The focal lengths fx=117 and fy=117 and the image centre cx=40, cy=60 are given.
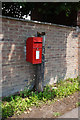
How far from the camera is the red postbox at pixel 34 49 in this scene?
10.7 feet

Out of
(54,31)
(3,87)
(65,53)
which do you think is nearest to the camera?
(3,87)

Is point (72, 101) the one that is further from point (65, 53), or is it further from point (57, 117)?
point (65, 53)

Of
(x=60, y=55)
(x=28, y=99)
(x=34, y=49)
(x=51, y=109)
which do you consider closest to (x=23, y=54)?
(x=34, y=49)

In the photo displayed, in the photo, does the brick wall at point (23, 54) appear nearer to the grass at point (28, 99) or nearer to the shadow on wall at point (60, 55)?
the shadow on wall at point (60, 55)

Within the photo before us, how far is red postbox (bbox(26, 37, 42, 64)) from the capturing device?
3.27 meters

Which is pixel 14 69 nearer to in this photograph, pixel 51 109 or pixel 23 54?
pixel 23 54

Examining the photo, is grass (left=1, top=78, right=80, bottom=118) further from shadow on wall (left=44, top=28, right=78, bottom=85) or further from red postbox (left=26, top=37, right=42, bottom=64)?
red postbox (left=26, top=37, right=42, bottom=64)

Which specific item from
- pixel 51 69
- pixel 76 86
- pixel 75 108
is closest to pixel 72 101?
pixel 75 108

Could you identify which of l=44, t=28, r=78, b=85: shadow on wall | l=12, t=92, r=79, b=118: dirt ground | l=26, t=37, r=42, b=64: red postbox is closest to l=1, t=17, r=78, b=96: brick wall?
l=44, t=28, r=78, b=85: shadow on wall

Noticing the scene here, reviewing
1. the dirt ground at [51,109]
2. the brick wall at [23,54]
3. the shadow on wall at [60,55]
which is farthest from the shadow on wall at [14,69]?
the dirt ground at [51,109]

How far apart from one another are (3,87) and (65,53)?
8.85ft

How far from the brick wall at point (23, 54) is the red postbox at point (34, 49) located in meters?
0.30

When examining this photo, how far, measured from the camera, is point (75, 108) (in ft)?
10.4

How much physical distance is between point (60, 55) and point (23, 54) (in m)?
1.61
